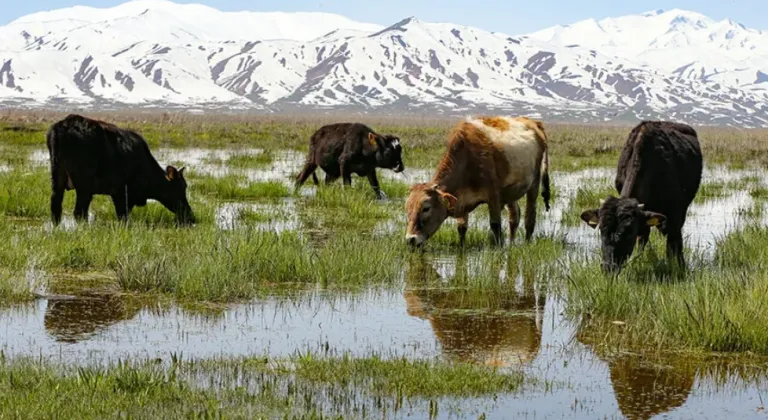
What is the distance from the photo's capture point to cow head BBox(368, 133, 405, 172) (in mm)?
20500

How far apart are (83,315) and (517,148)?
6.69 metres

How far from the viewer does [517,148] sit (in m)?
14.0

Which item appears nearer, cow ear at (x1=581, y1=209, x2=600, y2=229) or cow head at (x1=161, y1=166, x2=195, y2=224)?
cow ear at (x1=581, y1=209, x2=600, y2=229)

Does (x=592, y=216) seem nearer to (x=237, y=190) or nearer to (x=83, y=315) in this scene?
(x=83, y=315)

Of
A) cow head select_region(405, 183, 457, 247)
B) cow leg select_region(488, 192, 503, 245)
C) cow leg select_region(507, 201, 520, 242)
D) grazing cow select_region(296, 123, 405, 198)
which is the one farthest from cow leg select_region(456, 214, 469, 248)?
grazing cow select_region(296, 123, 405, 198)

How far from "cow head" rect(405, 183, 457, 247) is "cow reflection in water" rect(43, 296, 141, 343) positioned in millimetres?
3933

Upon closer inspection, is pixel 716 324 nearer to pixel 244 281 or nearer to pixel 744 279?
pixel 744 279

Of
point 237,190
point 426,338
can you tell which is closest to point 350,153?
point 237,190

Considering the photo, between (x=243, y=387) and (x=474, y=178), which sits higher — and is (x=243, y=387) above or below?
below

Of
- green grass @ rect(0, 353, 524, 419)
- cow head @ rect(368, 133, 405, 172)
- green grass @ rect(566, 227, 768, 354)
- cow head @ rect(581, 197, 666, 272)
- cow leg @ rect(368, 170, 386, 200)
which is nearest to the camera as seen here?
green grass @ rect(0, 353, 524, 419)

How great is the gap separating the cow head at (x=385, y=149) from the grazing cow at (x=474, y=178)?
627cm

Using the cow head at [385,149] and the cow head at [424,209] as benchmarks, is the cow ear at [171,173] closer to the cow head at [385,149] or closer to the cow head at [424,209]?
the cow head at [424,209]

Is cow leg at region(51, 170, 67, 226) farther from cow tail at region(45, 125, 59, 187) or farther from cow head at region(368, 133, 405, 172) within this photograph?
cow head at region(368, 133, 405, 172)

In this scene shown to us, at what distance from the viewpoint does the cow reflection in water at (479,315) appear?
8281 mm
